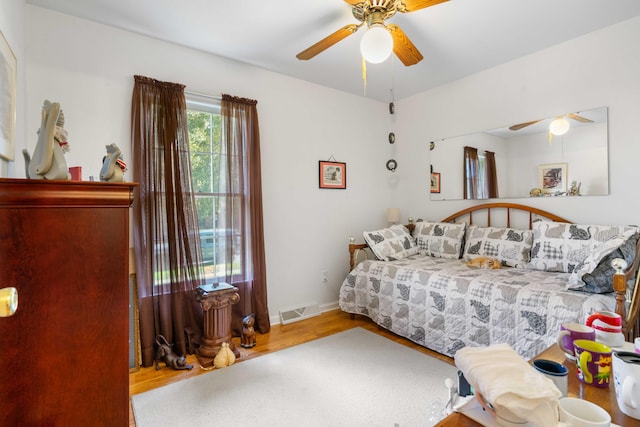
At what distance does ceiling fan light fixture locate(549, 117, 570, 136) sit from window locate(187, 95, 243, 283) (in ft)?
9.64

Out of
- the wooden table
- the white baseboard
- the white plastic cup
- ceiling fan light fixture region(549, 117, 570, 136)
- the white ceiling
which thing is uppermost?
the white ceiling

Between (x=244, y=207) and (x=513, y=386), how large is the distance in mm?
2637

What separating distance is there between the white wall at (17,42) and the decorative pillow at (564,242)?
3610mm

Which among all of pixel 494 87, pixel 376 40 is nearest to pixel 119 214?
pixel 376 40

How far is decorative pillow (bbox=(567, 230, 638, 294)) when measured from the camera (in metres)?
2.00

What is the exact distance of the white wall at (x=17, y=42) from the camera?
61.1 inches

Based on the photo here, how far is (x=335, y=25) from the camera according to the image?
2.48 meters

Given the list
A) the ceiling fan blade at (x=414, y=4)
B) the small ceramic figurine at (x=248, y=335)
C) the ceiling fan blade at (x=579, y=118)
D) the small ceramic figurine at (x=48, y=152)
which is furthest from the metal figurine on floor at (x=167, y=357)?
the ceiling fan blade at (x=579, y=118)

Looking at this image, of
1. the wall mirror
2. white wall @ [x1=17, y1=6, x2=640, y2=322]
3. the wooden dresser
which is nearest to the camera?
the wooden dresser

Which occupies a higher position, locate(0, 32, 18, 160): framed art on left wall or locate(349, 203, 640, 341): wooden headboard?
locate(0, 32, 18, 160): framed art on left wall

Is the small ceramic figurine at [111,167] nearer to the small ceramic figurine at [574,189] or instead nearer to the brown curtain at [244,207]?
the brown curtain at [244,207]

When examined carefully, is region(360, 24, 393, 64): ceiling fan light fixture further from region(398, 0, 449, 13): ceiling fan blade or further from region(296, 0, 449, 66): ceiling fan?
region(398, 0, 449, 13): ceiling fan blade

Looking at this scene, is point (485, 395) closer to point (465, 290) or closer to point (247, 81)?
point (465, 290)

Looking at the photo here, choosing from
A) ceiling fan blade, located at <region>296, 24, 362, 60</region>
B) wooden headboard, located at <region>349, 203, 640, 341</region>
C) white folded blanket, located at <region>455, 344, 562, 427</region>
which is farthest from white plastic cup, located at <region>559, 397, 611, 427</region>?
ceiling fan blade, located at <region>296, 24, 362, 60</region>
